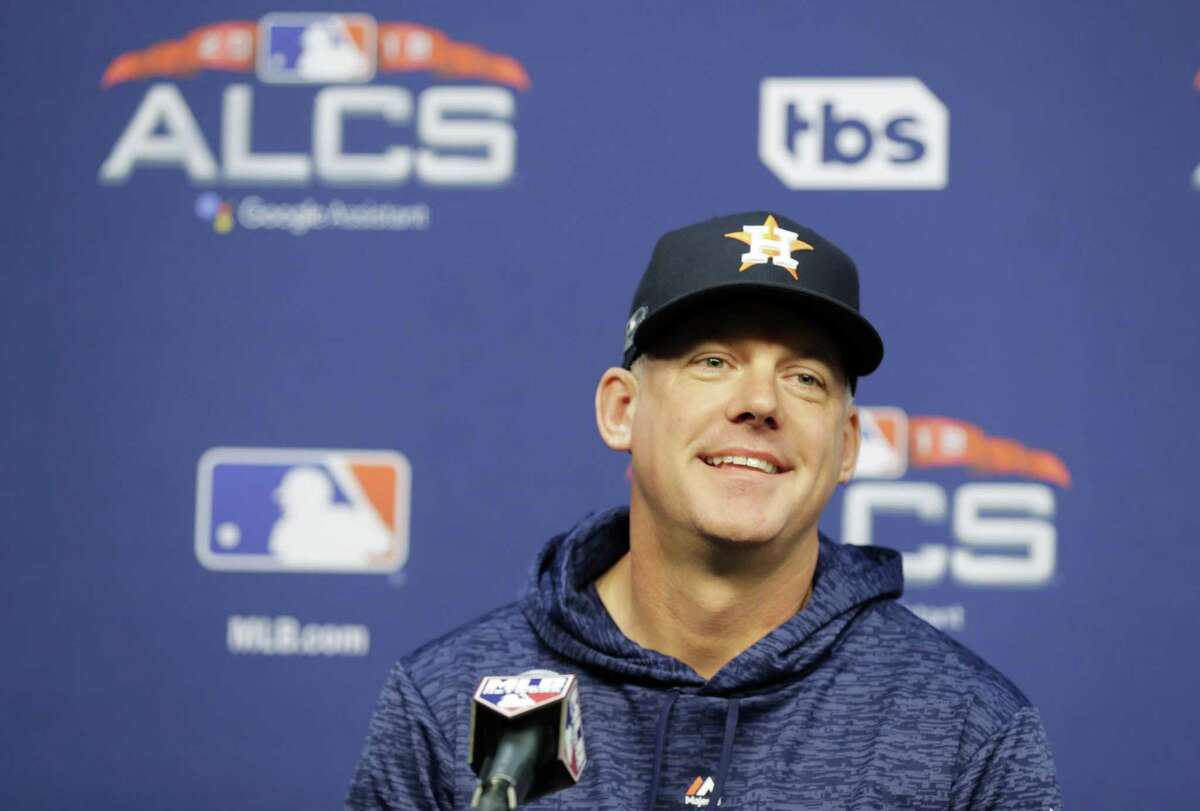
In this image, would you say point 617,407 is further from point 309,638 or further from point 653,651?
point 309,638

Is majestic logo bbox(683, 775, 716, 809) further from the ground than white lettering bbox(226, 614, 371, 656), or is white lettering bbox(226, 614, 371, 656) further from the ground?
majestic logo bbox(683, 775, 716, 809)

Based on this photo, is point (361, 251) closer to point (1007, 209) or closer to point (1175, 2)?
point (1007, 209)

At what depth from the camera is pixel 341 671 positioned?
235 centimetres

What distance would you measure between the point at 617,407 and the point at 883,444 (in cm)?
92

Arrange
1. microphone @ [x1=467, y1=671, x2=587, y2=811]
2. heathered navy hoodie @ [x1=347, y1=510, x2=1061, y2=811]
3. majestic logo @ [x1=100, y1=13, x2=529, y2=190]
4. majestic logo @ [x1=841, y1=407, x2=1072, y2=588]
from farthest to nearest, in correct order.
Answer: majestic logo @ [x1=100, y1=13, x2=529, y2=190] → majestic logo @ [x1=841, y1=407, x2=1072, y2=588] → heathered navy hoodie @ [x1=347, y1=510, x2=1061, y2=811] → microphone @ [x1=467, y1=671, x2=587, y2=811]

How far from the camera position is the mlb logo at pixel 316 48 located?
2.39m

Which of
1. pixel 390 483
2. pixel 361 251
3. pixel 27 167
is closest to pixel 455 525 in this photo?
pixel 390 483

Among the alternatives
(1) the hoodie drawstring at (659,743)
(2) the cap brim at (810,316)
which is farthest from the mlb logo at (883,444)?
(1) the hoodie drawstring at (659,743)

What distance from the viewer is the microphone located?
3.06 feet

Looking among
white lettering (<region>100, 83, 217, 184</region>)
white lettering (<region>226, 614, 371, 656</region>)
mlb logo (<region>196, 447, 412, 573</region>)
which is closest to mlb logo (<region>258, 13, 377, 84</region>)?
white lettering (<region>100, 83, 217, 184</region>)

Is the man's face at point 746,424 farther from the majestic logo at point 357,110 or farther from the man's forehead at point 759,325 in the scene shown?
the majestic logo at point 357,110

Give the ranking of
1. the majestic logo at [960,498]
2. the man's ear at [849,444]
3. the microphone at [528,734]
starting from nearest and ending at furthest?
1. the microphone at [528,734]
2. the man's ear at [849,444]
3. the majestic logo at [960,498]

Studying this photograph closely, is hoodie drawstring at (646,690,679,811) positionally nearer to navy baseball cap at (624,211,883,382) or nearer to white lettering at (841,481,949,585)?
navy baseball cap at (624,211,883,382)

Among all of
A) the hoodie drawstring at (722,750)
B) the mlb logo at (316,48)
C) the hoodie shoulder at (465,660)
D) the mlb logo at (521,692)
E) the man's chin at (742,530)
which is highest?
the mlb logo at (316,48)
